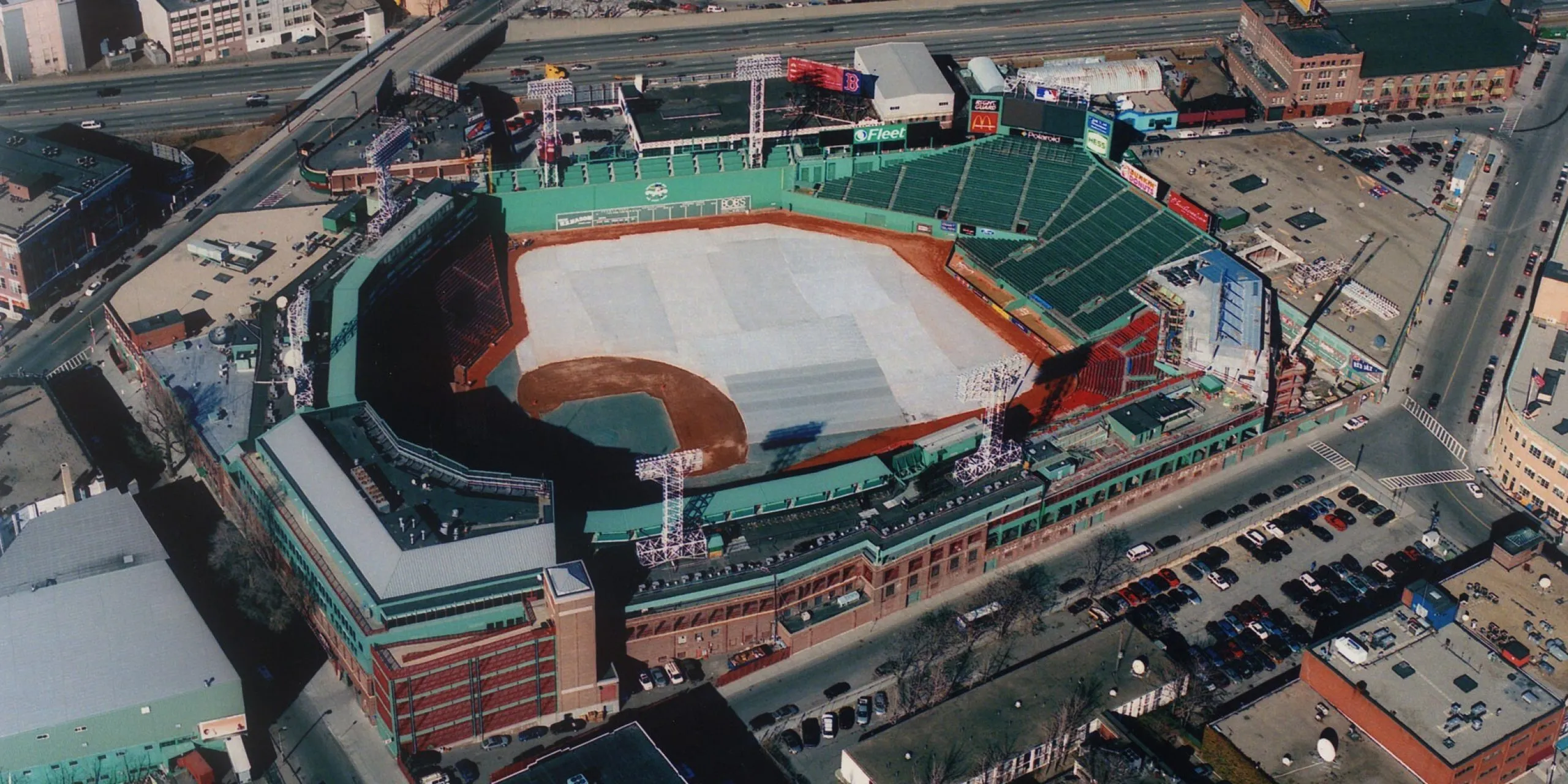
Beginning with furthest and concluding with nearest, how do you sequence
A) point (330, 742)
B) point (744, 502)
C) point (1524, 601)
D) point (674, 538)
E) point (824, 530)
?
point (744, 502) < point (824, 530) < point (1524, 601) < point (674, 538) < point (330, 742)

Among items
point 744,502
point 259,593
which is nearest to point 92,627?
point 259,593

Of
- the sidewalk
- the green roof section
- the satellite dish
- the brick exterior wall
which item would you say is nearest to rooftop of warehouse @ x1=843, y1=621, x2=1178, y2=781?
the brick exterior wall

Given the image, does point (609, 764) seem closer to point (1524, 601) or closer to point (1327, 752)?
point (1327, 752)

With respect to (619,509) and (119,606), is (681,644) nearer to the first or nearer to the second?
(619,509)

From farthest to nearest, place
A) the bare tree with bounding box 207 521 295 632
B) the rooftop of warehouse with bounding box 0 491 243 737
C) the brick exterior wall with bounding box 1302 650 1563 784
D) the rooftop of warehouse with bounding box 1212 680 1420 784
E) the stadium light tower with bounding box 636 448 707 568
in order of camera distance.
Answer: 1. the bare tree with bounding box 207 521 295 632
2. the stadium light tower with bounding box 636 448 707 568
3. the rooftop of warehouse with bounding box 0 491 243 737
4. the rooftop of warehouse with bounding box 1212 680 1420 784
5. the brick exterior wall with bounding box 1302 650 1563 784

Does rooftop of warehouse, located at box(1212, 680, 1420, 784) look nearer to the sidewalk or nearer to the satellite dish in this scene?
the satellite dish

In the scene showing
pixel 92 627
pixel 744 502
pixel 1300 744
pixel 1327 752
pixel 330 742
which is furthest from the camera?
pixel 744 502

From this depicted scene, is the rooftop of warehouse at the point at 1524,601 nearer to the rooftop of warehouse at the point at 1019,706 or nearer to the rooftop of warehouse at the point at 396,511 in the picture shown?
the rooftop of warehouse at the point at 1019,706
